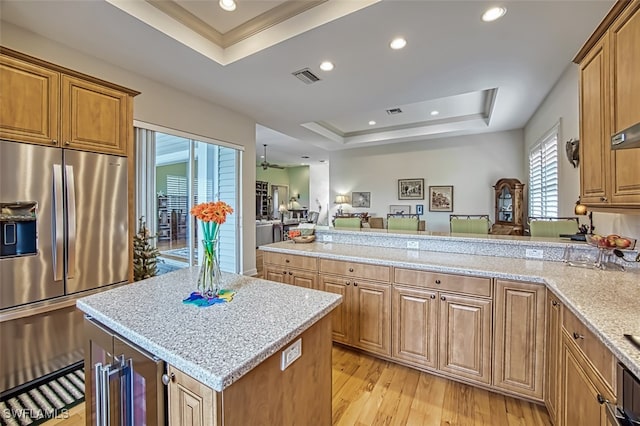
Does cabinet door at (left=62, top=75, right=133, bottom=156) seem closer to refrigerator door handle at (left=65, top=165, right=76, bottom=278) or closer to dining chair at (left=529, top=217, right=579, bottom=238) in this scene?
refrigerator door handle at (left=65, top=165, right=76, bottom=278)

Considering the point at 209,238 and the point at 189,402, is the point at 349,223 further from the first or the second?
the point at 189,402

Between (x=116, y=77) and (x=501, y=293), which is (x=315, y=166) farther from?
(x=501, y=293)

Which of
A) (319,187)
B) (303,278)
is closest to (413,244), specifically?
(303,278)

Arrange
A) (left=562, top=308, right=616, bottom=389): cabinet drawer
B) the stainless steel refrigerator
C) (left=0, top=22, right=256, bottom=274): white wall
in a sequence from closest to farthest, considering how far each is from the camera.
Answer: (left=562, top=308, right=616, bottom=389): cabinet drawer → the stainless steel refrigerator → (left=0, top=22, right=256, bottom=274): white wall

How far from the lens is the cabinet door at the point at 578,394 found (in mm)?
1125

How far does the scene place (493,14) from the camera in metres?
2.29

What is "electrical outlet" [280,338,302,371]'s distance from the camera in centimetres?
112

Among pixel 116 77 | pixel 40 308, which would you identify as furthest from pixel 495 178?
pixel 40 308

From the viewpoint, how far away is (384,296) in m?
2.37

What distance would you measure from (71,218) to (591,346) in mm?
3222

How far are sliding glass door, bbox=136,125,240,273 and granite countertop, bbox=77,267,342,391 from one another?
93.1 inches

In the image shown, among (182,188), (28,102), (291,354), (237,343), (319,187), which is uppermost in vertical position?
(319,187)

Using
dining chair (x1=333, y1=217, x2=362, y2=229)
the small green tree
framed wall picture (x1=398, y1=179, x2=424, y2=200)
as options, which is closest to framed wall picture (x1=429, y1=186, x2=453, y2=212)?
framed wall picture (x1=398, y1=179, x2=424, y2=200)

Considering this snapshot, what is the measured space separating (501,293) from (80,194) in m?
3.21
